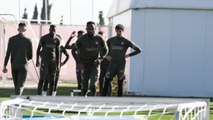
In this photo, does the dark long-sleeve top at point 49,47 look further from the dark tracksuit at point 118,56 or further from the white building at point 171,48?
the white building at point 171,48

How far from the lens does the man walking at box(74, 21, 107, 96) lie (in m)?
12.0

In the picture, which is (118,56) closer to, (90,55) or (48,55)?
→ (90,55)

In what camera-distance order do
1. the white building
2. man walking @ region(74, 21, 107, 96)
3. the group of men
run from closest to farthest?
the group of men < man walking @ region(74, 21, 107, 96) < the white building

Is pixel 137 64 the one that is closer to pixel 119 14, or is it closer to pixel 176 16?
pixel 176 16

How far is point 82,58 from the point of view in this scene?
40.0 feet

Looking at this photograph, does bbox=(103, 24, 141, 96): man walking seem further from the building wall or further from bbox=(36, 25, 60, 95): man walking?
the building wall

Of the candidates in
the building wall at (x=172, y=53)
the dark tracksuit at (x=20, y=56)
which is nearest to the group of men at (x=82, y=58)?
the dark tracksuit at (x=20, y=56)

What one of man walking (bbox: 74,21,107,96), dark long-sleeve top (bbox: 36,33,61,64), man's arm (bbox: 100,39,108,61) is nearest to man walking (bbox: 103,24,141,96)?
man's arm (bbox: 100,39,108,61)

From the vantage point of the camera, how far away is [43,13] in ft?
123

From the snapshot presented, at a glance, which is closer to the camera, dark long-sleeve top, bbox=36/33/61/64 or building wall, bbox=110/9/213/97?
dark long-sleeve top, bbox=36/33/61/64

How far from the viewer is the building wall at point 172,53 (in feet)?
66.4

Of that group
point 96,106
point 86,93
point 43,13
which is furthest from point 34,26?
point 96,106

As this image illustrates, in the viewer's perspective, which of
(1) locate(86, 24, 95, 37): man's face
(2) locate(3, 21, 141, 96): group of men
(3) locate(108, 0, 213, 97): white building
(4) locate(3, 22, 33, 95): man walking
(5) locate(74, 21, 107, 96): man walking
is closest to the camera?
(4) locate(3, 22, 33, 95): man walking

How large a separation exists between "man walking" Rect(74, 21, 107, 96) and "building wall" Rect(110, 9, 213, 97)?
8115 mm
